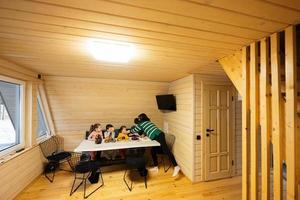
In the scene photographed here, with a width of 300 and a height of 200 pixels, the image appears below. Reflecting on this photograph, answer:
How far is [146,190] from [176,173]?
0.83 metres

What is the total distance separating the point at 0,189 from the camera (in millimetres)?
2117

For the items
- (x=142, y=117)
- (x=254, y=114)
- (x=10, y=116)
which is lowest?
(x=142, y=117)

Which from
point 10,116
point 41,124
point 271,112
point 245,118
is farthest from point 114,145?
point 271,112

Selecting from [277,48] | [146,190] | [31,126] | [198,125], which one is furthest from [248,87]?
[31,126]

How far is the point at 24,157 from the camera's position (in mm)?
2672

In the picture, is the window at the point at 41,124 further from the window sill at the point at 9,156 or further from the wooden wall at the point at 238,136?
the wooden wall at the point at 238,136

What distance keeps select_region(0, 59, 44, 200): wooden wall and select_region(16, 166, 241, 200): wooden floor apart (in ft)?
0.68

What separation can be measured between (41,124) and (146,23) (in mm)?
3756

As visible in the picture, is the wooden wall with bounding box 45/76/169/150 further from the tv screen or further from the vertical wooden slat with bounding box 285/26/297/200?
the vertical wooden slat with bounding box 285/26/297/200

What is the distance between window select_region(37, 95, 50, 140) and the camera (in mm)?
3465

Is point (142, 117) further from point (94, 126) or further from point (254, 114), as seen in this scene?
point (254, 114)

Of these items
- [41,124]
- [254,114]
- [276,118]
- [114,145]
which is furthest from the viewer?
[41,124]

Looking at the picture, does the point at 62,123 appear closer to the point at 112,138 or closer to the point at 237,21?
the point at 112,138

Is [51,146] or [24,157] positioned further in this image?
[51,146]
